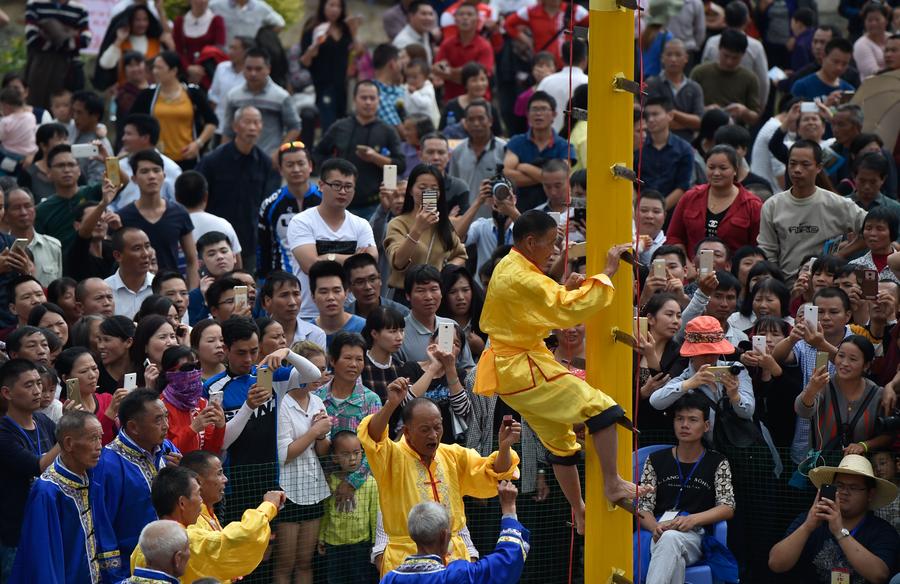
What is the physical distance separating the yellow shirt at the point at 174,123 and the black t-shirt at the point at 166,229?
10.2 feet

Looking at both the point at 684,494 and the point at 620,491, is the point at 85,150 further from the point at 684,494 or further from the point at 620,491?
the point at 620,491

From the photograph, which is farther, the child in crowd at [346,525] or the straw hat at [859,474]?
the child in crowd at [346,525]

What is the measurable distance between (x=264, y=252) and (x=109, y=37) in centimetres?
573

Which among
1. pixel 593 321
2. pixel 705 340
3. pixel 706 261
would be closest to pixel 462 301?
pixel 706 261

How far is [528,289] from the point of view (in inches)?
267

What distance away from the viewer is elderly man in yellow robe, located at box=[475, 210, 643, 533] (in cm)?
650

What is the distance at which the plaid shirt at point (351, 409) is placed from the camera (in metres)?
9.33

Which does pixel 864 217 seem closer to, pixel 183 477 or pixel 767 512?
pixel 767 512

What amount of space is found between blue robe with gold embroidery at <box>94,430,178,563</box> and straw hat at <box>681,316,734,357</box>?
3.47 metres

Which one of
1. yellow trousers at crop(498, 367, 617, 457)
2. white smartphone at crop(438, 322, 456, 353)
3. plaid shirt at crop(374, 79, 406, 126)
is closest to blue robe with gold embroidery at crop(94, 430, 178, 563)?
white smartphone at crop(438, 322, 456, 353)

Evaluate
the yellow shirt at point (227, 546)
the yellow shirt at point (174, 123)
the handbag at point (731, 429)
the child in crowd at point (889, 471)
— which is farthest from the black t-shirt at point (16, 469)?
the yellow shirt at point (174, 123)

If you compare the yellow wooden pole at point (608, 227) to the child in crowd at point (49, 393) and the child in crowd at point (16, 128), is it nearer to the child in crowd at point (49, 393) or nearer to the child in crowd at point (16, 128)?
the child in crowd at point (49, 393)

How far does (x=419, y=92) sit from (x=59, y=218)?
4.58 metres

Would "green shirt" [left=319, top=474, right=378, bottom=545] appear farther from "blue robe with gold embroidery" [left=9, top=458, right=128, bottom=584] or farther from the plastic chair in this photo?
the plastic chair
